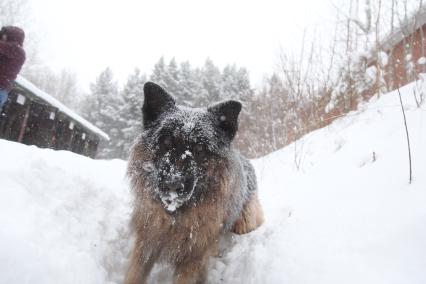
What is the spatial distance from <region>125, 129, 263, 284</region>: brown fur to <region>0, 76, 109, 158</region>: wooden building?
7.90m

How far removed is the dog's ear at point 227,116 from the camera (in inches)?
119

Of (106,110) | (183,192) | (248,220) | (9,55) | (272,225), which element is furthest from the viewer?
(106,110)

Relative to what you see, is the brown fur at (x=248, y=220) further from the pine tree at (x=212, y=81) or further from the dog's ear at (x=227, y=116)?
the pine tree at (x=212, y=81)

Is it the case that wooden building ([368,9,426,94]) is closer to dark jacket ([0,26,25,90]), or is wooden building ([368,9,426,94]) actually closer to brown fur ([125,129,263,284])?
brown fur ([125,129,263,284])

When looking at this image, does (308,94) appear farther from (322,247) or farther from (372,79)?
(322,247)

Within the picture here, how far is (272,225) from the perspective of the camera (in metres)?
3.30

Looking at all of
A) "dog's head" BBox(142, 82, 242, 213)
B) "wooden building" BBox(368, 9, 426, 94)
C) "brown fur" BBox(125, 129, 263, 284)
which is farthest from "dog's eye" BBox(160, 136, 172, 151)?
"wooden building" BBox(368, 9, 426, 94)

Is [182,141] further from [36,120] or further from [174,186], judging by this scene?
[36,120]

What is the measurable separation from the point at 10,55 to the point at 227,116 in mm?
5124

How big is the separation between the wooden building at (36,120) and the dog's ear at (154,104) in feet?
24.7

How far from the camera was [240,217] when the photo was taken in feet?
12.0

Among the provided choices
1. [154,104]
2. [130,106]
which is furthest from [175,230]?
[130,106]

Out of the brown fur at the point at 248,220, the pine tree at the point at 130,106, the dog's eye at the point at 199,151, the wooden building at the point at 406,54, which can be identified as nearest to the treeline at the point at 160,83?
the pine tree at the point at 130,106

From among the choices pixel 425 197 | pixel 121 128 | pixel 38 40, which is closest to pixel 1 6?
pixel 38 40
